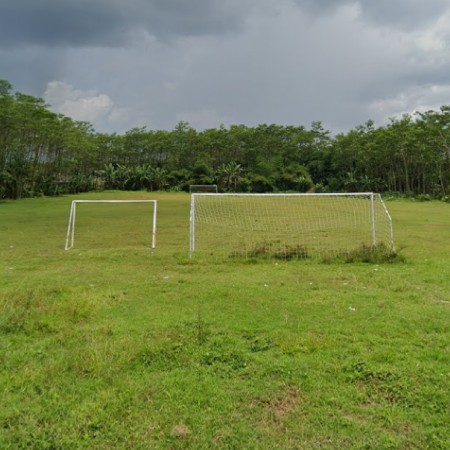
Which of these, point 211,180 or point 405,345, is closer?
point 405,345

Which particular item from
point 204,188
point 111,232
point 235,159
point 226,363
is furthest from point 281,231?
point 235,159

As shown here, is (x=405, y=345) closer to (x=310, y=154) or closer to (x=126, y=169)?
(x=126, y=169)

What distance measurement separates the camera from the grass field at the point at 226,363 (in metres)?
2.84

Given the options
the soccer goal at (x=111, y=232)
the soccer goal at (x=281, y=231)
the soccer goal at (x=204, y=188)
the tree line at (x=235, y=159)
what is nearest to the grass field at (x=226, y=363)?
the soccer goal at (x=281, y=231)

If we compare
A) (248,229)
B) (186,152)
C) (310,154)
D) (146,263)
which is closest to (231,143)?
(186,152)

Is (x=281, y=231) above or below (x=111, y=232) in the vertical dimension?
above

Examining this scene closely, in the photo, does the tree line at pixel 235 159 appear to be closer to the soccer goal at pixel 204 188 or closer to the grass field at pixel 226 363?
the soccer goal at pixel 204 188

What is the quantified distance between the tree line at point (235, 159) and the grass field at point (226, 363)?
135 feet

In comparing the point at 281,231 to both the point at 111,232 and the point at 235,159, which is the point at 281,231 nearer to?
the point at 111,232

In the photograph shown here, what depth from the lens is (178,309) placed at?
5598 millimetres

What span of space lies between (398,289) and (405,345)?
2.65 meters

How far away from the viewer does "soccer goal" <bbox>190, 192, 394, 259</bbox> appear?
36.0ft

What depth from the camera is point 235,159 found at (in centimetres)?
7250

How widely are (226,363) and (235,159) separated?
6995 centimetres
